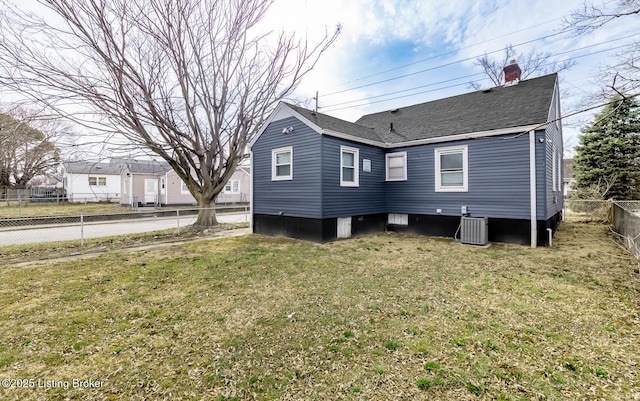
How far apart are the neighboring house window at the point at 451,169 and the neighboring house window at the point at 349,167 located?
112 inches

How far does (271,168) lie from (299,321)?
7.60m

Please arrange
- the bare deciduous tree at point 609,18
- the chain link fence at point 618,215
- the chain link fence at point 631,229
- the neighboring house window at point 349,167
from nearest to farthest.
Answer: the chain link fence at point 631,229
the chain link fence at point 618,215
the bare deciduous tree at point 609,18
the neighboring house window at point 349,167

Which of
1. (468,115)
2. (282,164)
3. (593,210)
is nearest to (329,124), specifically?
(282,164)

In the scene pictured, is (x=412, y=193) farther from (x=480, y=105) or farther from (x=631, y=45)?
(x=631, y=45)

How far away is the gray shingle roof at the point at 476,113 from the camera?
8539 mm

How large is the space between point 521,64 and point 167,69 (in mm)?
22748

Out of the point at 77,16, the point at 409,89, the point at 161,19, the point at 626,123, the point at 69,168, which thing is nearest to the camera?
the point at 77,16

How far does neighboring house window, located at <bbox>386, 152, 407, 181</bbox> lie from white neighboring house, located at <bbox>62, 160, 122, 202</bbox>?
3169 cm

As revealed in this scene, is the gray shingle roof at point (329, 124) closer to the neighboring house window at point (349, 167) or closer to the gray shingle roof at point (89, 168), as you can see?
the neighboring house window at point (349, 167)

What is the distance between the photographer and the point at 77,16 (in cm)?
880

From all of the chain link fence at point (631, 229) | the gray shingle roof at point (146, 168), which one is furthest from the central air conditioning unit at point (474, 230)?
the gray shingle roof at point (146, 168)

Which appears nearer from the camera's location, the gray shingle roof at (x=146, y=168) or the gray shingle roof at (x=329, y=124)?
the gray shingle roof at (x=329, y=124)

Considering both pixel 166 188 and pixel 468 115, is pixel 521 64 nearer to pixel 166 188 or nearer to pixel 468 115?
pixel 468 115

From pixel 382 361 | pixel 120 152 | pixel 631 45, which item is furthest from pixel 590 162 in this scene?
pixel 120 152
